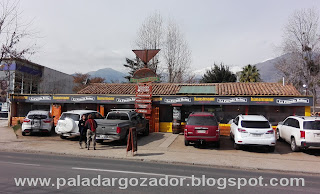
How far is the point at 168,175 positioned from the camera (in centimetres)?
704

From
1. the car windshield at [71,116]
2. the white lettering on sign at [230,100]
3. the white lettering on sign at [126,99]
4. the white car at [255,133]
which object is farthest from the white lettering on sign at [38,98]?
the white car at [255,133]

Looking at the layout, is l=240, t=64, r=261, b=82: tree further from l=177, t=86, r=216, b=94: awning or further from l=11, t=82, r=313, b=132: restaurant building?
l=177, t=86, r=216, b=94: awning

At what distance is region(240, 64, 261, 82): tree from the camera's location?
119ft

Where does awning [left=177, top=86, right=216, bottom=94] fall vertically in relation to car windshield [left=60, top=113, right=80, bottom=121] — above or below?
above

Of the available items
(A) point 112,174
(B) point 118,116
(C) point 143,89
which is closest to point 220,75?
(C) point 143,89

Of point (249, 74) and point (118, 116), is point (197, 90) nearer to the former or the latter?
point (118, 116)

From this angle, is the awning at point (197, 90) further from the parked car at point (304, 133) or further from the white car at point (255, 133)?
the parked car at point (304, 133)

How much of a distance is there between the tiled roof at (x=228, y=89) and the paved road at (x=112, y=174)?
1075cm

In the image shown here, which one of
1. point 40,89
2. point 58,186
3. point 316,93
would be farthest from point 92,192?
point 316,93

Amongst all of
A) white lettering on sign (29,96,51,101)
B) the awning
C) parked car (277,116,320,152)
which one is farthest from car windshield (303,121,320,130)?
white lettering on sign (29,96,51,101)

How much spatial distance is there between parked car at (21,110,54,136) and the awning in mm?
10220

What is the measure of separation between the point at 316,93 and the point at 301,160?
28.0 m

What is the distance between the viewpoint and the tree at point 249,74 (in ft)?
119

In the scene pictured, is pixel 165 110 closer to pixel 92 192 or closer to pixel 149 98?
pixel 149 98
